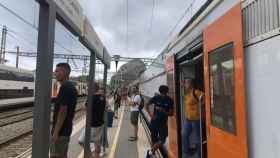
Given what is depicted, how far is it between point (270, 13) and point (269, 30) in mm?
122

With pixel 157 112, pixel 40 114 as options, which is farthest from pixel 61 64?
pixel 157 112

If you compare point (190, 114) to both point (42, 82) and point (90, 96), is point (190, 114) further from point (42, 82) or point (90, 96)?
point (42, 82)

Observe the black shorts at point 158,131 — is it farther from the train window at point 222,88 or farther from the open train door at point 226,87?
the train window at point 222,88

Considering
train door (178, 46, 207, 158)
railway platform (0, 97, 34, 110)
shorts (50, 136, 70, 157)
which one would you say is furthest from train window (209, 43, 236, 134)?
railway platform (0, 97, 34, 110)

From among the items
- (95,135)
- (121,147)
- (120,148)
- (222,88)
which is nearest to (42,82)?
(222,88)

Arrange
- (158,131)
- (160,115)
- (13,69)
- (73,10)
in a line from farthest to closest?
(13,69) → (158,131) → (160,115) → (73,10)

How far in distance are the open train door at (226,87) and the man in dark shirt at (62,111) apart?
1792 millimetres

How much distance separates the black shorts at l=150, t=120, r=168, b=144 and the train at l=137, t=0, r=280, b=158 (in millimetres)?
3575

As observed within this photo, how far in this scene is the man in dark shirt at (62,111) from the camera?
13.4ft

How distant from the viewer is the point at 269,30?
226 centimetres

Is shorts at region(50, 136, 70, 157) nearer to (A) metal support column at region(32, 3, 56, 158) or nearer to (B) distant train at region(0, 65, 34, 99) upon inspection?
(A) metal support column at region(32, 3, 56, 158)

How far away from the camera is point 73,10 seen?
3928mm

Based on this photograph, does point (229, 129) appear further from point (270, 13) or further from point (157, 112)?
point (157, 112)

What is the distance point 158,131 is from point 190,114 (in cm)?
157
